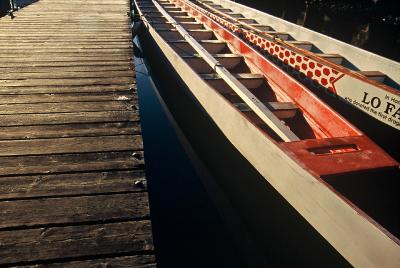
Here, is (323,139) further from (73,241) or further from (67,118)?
(67,118)

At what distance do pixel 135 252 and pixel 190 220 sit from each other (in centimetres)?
205

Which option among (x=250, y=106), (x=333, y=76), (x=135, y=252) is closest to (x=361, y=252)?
(x=135, y=252)

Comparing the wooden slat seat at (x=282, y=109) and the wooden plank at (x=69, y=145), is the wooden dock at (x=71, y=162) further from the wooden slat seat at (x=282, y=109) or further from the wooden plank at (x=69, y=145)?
the wooden slat seat at (x=282, y=109)

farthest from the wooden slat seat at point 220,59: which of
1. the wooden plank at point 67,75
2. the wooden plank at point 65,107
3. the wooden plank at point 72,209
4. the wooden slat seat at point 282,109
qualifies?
the wooden plank at point 72,209

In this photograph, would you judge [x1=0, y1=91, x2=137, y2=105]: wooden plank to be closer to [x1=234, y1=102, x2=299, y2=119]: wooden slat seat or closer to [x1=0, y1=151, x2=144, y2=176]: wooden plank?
[x1=0, y1=151, x2=144, y2=176]: wooden plank

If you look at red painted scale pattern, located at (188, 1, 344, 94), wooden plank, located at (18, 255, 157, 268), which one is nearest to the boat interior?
red painted scale pattern, located at (188, 1, 344, 94)

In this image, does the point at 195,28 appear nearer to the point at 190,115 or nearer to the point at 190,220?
the point at 190,115

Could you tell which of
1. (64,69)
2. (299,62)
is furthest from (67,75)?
(299,62)

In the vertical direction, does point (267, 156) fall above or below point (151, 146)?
above

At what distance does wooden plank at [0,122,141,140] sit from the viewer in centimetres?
341

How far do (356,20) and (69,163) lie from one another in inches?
Answer: 388

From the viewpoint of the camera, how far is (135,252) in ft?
7.29

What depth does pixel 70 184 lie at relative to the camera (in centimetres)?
276

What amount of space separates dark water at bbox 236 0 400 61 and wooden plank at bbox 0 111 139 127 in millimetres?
8124
